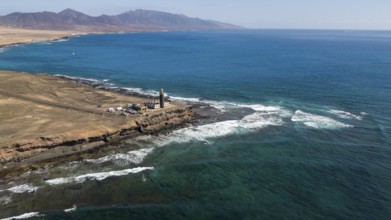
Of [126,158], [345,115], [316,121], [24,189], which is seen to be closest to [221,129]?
[316,121]

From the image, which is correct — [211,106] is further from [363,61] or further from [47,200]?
[363,61]

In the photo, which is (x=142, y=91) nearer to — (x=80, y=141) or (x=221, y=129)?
(x=221, y=129)

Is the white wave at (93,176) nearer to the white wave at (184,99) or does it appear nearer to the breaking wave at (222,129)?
the breaking wave at (222,129)

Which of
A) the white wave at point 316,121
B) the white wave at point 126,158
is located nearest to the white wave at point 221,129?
the white wave at point 316,121

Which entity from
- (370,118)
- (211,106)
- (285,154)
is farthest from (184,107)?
(370,118)

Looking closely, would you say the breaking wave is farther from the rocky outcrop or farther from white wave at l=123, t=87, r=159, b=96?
white wave at l=123, t=87, r=159, b=96

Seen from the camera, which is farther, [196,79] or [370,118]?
[196,79]
